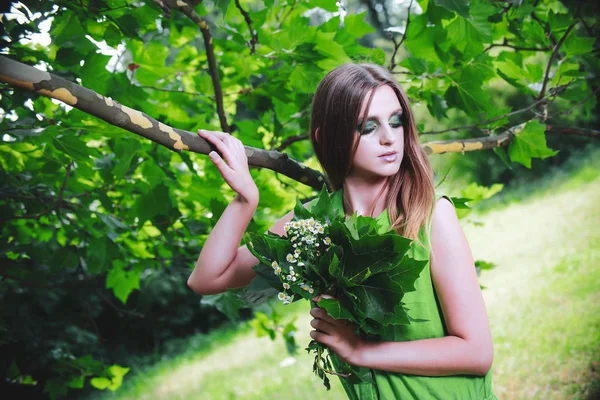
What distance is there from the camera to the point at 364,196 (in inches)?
57.2

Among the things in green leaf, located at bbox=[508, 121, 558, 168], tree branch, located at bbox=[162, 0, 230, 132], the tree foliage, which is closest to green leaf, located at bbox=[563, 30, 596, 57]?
the tree foliage

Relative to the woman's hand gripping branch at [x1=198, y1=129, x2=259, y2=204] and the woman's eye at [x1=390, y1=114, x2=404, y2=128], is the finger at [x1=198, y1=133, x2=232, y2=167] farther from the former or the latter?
the woman's eye at [x1=390, y1=114, x2=404, y2=128]

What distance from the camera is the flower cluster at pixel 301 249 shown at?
3.76ft

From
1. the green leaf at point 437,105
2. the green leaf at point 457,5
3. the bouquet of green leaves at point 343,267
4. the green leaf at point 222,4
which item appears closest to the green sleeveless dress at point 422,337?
the bouquet of green leaves at point 343,267

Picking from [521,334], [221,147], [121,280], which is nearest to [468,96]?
[221,147]

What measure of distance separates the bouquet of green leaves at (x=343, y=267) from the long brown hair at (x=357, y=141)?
0.69ft

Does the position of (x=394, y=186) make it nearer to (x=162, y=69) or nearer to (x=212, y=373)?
(x=162, y=69)

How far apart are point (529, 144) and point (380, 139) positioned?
3.04 feet

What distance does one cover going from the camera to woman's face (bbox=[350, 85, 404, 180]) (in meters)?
1.37

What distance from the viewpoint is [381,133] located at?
4.51ft

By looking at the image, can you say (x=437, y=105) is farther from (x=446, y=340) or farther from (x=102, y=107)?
(x=102, y=107)

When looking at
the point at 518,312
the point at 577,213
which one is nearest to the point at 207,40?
the point at 518,312

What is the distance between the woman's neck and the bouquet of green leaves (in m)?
0.24

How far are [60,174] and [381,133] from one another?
1430 millimetres
